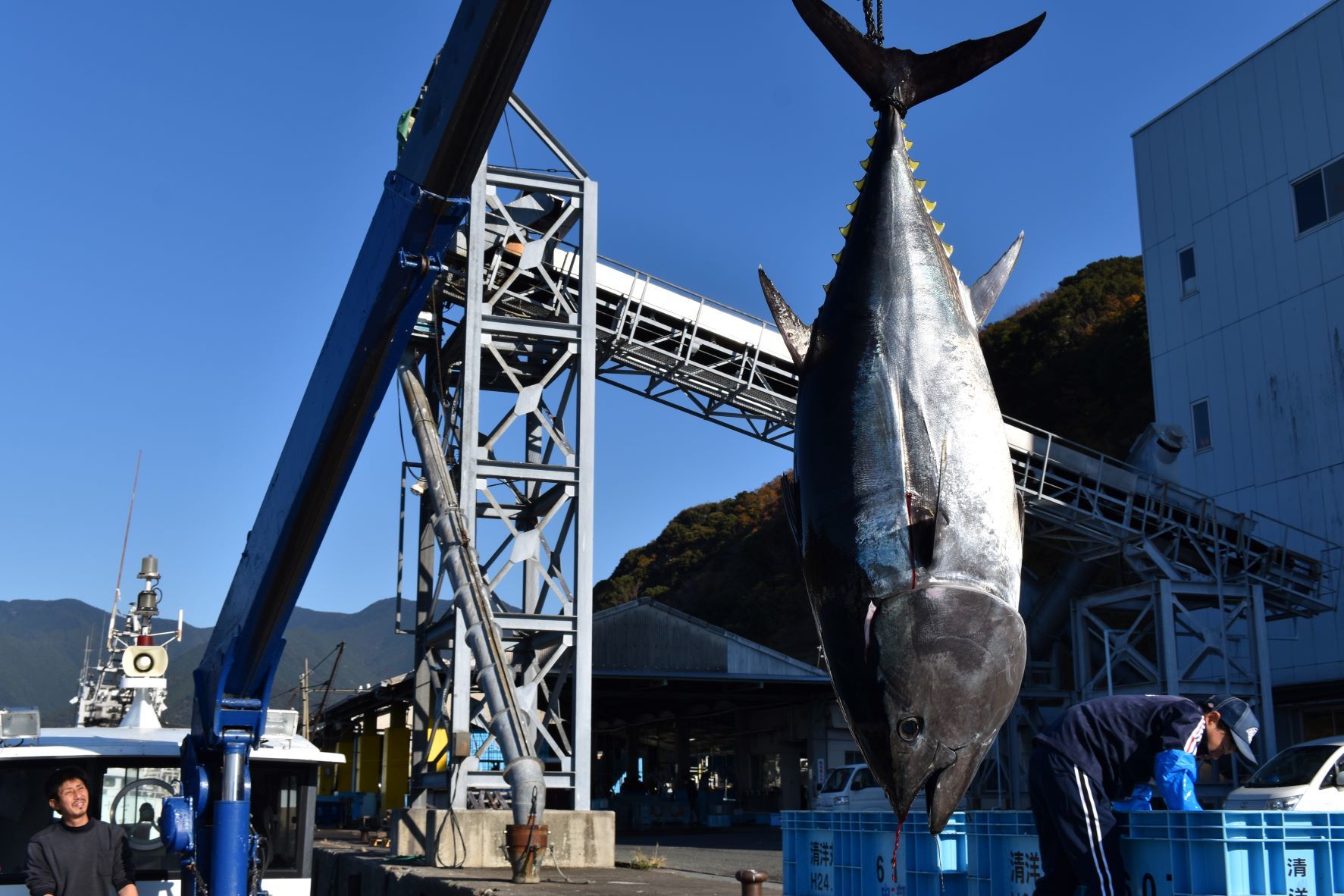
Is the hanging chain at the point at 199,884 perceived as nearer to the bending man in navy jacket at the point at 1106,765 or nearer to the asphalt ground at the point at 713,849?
the bending man in navy jacket at the point at 1106,765

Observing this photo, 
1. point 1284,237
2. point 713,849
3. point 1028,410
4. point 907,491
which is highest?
point 1028,410

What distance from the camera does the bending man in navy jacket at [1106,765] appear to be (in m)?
4.78

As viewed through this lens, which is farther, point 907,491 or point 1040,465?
point 1040,465

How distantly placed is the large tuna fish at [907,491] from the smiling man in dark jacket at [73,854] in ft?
12.9

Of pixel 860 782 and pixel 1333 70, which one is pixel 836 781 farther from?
pixel 1333 70

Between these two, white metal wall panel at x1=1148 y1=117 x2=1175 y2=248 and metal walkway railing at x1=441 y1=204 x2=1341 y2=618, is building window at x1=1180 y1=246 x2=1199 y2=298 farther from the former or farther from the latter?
metal walkway railing at x1=441 y1=204 x2=1341 y2=618

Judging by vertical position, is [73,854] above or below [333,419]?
below

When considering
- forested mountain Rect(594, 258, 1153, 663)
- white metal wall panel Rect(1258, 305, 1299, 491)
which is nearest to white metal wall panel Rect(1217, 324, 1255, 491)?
white metal wall panel Rect(1258, 305, 1299, 491)

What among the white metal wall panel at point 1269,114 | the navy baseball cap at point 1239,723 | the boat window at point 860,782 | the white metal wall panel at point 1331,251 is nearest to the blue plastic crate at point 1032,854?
the navy baseball cap at point 1239,723

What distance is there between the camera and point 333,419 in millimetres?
6559

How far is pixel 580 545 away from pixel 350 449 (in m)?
7.89

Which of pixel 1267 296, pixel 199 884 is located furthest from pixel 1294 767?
pixel 1267 296

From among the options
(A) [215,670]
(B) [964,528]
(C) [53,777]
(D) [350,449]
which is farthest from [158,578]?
(B) [964,528]

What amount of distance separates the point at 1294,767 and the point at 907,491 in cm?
1187
